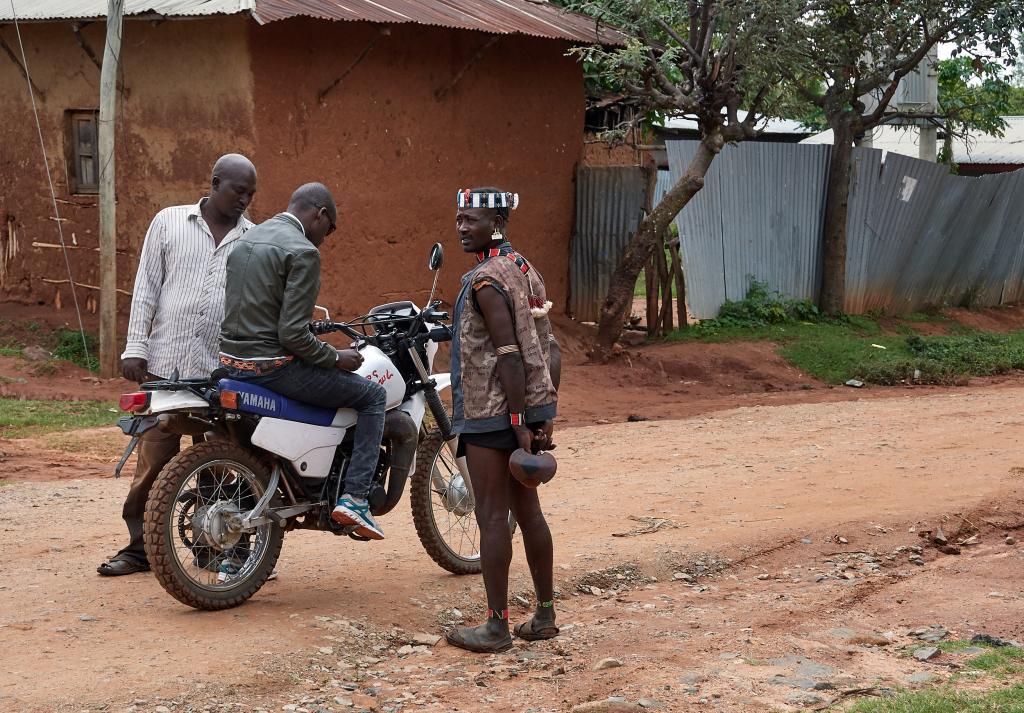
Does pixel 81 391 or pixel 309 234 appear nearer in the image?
pixel 309 234

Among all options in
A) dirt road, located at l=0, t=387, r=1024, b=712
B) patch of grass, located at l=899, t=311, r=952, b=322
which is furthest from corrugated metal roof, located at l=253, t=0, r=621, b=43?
patch of grass, located at l=899, t=311, r=952, b=322

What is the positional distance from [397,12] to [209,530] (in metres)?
7.25

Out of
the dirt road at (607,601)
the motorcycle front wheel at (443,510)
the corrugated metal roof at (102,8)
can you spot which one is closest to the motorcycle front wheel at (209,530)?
the dirt road at (607,601)

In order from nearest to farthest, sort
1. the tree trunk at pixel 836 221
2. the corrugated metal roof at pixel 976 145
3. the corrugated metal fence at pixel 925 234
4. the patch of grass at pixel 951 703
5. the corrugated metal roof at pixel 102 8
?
the patch of grass at pixel 951 703
the corrugated metal roof at pixel 102 8
the tree trunk at pixel 836 221
the corrugated metal fence at pixel 925 234
the corrugated metal roof at pixel 976 145

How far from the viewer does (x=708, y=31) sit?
39.9ft

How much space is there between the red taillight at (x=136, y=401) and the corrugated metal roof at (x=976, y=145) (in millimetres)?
23840

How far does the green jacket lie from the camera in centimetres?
476

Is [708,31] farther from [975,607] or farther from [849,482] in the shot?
[975,607]

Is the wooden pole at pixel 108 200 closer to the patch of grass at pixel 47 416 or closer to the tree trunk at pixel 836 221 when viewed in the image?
the patch of grass at pixel 47 416

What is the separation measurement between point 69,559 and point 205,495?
1.24 m

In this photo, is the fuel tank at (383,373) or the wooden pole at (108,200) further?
the wooden pole at (108,200)

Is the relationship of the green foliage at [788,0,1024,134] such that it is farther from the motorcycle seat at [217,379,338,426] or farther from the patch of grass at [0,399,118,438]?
the motorcycle seat at [217,379,338,426]

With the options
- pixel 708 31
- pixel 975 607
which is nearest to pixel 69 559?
pixel 975 607

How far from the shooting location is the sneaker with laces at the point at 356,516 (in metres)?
4.98
